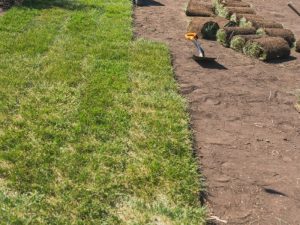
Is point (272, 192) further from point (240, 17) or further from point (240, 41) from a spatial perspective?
point (240, 17)

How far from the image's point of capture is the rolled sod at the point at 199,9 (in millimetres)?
13609

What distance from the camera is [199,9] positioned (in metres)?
13.9

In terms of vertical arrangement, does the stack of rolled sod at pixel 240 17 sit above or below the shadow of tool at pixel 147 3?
above

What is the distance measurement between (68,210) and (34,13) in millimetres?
8485

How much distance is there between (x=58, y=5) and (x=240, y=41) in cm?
600

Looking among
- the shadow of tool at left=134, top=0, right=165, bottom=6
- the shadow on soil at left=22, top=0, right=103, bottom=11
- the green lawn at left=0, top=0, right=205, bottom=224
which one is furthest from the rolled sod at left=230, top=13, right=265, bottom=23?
the shadow on soil at left=22, top=0, right=103, bottom=11

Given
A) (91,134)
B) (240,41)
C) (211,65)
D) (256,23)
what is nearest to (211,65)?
(211,65)

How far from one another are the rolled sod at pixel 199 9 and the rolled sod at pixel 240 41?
2949mm

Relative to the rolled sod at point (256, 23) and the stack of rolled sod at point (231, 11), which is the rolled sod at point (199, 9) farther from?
the rolled sod at point (256, 23)

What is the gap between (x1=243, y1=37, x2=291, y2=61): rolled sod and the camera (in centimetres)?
1017

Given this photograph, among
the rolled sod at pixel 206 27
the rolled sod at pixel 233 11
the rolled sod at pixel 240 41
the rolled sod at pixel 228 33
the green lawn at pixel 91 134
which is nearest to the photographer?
the green lawn at pixel 91 134

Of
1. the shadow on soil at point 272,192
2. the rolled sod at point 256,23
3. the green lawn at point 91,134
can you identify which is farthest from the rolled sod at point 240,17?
the shadow on soil at point 272,192

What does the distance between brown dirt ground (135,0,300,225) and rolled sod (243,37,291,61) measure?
0.80 feet

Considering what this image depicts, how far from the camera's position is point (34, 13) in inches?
463
